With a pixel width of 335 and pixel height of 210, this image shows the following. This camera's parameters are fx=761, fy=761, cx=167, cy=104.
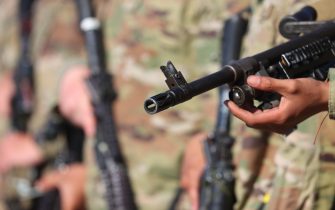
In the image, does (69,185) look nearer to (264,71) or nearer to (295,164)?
(295,164)

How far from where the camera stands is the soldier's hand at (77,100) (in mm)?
2193

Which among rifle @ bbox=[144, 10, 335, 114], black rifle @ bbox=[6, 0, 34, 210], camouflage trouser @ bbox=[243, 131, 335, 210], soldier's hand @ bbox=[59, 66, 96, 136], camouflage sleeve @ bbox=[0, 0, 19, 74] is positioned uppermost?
camouflage sleeve @ bbox=[0, 0, 19, 74]

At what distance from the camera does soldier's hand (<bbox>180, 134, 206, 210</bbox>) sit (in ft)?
5.64

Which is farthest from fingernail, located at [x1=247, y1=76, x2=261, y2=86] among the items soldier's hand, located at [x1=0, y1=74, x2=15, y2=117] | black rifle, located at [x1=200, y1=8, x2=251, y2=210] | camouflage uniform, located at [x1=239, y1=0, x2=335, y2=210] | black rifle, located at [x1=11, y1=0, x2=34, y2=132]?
soldier's hand, located at [x1=0, y1=74, x2=15, y2=117]

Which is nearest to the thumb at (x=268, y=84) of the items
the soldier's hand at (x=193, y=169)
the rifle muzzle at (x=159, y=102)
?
the rifle muzzle at (x=159, y=102)

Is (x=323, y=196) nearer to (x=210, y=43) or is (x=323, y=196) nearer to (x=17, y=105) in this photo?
(x=210, y=43)

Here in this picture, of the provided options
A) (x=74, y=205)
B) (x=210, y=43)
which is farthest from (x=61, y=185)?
(x=210, y=43)

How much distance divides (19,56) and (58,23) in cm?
23

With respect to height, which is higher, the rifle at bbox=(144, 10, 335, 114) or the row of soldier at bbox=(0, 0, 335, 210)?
the row of soldier at bbox=(0, 0, 335, 210)

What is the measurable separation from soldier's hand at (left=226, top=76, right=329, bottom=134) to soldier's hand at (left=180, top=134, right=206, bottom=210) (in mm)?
597

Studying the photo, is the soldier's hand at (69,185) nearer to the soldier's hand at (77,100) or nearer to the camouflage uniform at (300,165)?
the soldier's hand at (77,100)

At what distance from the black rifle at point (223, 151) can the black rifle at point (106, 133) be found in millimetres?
446

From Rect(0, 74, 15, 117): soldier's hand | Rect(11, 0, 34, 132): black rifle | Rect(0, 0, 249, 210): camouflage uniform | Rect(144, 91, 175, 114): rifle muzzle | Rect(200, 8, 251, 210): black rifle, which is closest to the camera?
Rect(144, 91, 175, 114): rifle muzzle

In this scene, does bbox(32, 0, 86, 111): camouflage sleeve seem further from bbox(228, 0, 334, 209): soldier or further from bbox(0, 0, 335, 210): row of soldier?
bbox(228, 0, 334, 209): soldier
